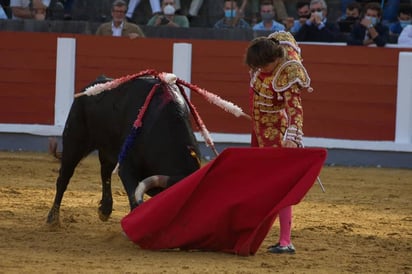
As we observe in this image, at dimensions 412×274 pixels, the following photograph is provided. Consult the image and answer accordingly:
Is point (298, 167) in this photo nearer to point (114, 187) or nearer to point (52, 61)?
point (114, 187)

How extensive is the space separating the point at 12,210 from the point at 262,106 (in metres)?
1.98

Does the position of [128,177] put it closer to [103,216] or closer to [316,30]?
[103,216]

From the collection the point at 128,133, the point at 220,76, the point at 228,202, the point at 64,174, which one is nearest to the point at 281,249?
the point at 228,202

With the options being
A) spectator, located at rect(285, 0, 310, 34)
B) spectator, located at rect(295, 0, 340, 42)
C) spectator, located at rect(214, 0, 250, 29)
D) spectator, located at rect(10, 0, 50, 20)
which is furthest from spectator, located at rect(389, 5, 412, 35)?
spectator, located at rect(10, 0, 50, 20)

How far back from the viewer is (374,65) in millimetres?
9836

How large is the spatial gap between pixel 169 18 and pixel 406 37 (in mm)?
2378

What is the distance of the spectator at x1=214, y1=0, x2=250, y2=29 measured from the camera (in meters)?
10.8

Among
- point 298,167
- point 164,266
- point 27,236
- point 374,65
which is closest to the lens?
point 164,266

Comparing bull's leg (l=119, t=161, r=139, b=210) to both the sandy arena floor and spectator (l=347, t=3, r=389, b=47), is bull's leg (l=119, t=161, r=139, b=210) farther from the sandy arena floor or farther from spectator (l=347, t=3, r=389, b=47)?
spectator (l=347, t=3, r=389, b=47)

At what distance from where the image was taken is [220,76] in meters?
10.1

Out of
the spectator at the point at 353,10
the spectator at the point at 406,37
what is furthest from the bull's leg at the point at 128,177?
the spectator at the point at 353,10

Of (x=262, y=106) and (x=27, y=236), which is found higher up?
(x=262, y=106)

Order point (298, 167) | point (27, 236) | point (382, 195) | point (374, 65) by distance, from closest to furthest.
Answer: point (298, 167)
point (27, 236)
point (382, 195)
point (374, 65)

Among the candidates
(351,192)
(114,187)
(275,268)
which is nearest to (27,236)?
(275,268)
